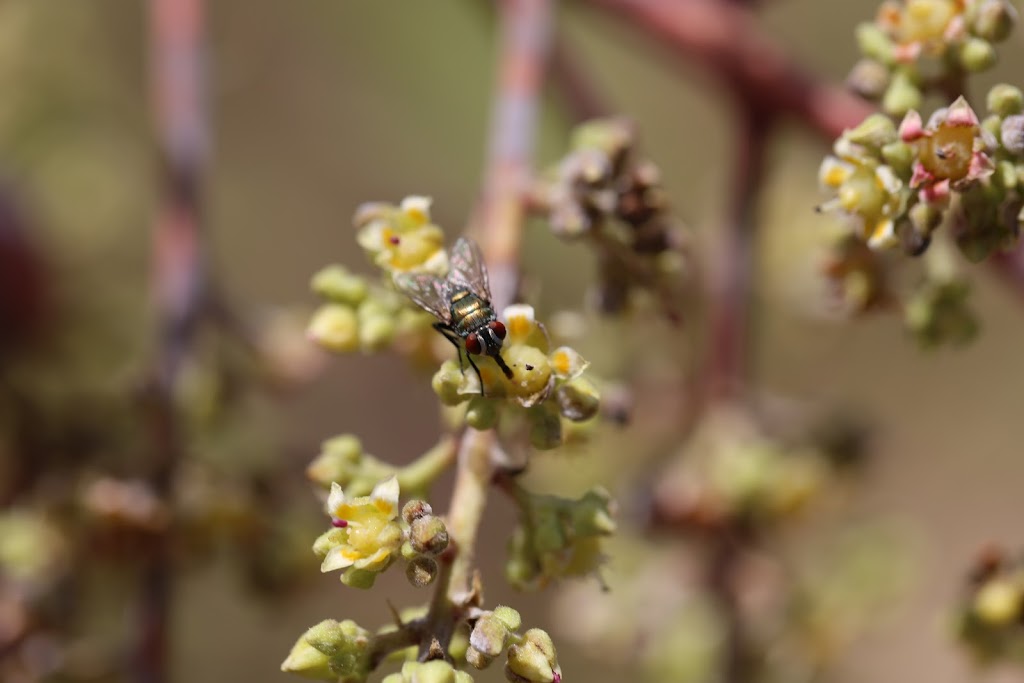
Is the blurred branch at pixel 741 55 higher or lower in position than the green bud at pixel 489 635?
higher

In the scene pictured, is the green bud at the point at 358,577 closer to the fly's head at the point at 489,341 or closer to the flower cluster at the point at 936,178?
the fly's head at the point at 489,341

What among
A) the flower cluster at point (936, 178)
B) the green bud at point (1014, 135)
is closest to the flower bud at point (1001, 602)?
the flower cluster at point (936, 178)

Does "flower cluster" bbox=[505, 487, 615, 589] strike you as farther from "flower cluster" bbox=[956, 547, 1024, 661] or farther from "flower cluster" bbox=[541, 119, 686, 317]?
"flower cluster" bbox=[956, 547, 1024, 661]

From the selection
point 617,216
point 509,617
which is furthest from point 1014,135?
point 509,617

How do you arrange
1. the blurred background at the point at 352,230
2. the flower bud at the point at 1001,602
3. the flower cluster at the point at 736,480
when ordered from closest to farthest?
the flower bud at the point at 1001,602, the flower cluster at the point at 736,480, the blurred background at the point at 352,230

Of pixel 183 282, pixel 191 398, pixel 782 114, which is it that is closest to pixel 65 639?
pixel 191 398

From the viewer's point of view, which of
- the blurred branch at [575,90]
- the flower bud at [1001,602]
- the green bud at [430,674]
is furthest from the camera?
the blurred branch at [575,90]

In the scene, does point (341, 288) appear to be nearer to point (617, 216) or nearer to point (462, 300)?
point (462, 300)
